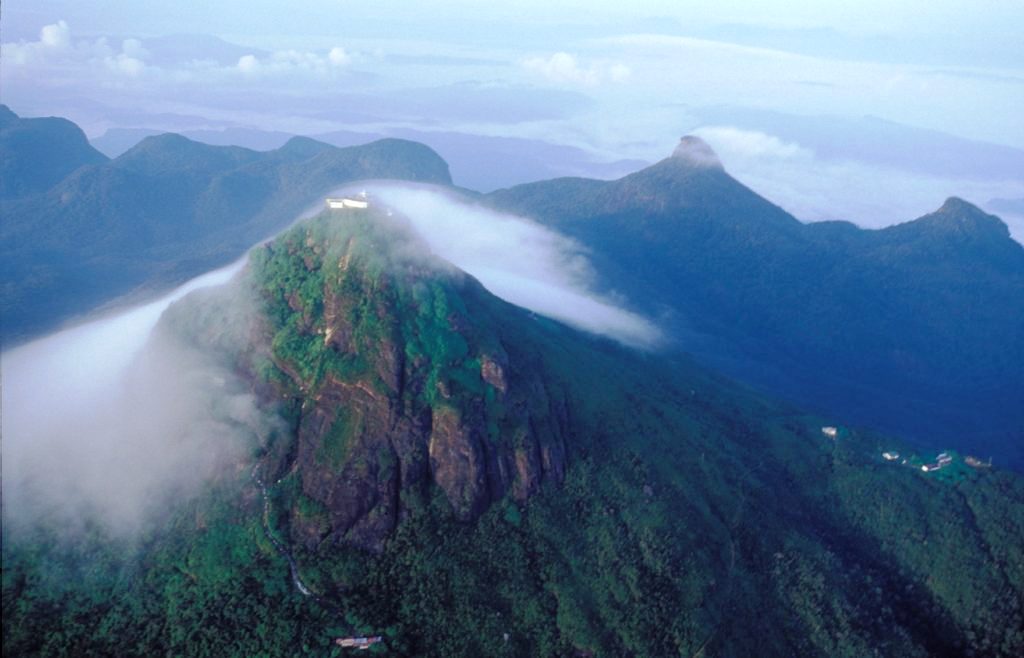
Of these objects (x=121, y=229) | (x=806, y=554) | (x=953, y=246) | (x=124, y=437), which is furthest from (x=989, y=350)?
(x=121, y=229)

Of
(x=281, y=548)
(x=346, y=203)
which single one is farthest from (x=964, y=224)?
(x=281, y=548)

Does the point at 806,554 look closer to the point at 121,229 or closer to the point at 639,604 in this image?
the point at 639,604

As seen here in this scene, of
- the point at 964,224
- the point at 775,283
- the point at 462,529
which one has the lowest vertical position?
the point at 462,529

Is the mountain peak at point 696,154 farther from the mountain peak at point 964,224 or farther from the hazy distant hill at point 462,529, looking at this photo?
the hazy distant hill at point 462,529

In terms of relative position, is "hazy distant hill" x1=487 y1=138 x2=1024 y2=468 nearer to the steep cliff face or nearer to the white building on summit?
the steep cliff face

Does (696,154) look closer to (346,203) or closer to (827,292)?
(827,292)

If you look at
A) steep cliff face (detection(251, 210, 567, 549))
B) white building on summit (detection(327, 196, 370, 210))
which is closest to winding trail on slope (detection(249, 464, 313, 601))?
steep cliff face (detection(251, 210, 567, 549))

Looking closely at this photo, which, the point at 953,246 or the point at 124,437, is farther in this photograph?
the point at 953,246
